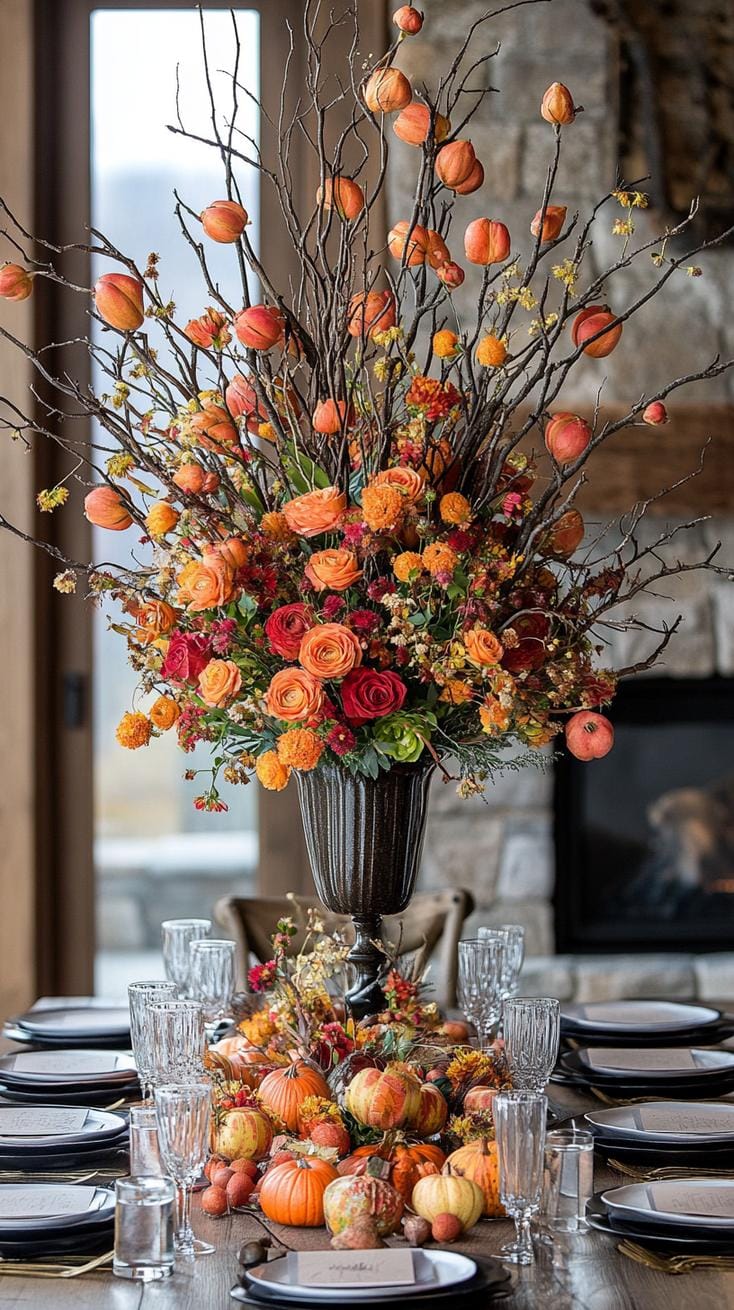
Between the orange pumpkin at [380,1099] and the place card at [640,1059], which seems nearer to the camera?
the orange pumpkin at [380,1099]

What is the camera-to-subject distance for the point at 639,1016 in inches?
80.7

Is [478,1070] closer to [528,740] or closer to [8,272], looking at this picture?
[528,740]

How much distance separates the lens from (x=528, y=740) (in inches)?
60.4

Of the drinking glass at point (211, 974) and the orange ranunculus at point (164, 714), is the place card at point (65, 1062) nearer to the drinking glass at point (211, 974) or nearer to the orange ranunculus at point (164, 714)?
the drinking glass at point (211, 974)

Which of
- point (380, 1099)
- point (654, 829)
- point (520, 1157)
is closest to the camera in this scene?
point (520, 1157)

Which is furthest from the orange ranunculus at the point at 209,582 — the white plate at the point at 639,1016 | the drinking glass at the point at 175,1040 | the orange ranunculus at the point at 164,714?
the white plate at the point at 639,1016

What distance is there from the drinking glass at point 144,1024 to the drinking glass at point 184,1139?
0.22 metres

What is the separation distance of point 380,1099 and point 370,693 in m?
0.39

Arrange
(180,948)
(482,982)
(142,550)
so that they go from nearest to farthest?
(482,982)
(180,948)
(142,550)

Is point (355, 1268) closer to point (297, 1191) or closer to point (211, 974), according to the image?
point (297, 1191)

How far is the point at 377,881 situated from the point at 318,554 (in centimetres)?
39

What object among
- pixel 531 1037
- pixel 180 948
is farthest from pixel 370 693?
pixel 180 948

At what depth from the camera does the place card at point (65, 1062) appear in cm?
177

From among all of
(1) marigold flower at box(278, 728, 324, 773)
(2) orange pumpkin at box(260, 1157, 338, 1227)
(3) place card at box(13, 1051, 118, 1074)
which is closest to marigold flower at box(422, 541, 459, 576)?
(1) marigold flower at box(278, 728, 324, 773)
